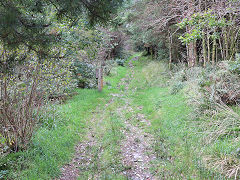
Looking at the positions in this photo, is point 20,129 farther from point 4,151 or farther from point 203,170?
point 203,170

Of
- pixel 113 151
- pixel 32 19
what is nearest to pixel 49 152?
pixel 113 151

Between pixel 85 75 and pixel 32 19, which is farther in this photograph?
pixel 85 75

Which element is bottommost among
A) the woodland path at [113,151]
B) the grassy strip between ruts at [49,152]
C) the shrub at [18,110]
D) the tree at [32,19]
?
the woodland path at [113,151]

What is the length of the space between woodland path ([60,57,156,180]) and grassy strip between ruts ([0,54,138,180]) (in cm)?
23

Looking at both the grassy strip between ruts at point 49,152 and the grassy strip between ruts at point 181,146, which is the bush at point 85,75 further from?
the grassy strip between ruts at point 181,146

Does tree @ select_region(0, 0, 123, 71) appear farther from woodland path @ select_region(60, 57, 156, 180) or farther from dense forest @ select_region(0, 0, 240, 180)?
woodland path @ select_region(60, 57, 156, 180)

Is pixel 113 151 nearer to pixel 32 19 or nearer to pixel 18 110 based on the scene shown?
pixel 18 110

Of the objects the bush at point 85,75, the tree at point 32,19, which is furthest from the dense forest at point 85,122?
the bush at point 85,75

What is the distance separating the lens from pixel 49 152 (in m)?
4.07

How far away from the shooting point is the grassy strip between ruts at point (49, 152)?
3.39 meters

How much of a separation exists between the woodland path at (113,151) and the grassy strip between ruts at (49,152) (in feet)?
0.76

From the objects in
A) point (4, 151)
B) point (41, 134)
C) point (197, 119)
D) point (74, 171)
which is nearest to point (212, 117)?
point (197, 119)

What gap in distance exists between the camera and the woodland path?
373 centimetres

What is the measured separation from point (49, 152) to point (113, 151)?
1545 mm
